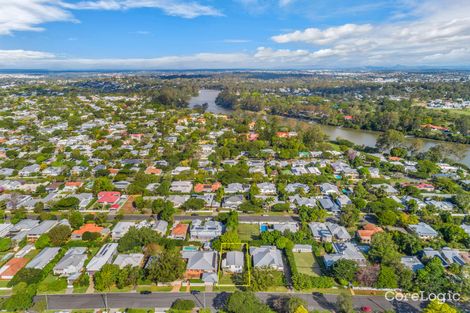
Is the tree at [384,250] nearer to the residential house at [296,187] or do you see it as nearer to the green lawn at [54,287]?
the residential house at [296,187]

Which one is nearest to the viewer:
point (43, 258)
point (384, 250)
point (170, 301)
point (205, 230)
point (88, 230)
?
point (170, 301)

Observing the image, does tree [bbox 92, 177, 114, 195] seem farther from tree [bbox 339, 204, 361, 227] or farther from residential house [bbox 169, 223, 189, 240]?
tree [bbox 339, 204, 361, 227]

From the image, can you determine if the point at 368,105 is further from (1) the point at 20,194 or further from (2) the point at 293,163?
(1) the point at 20,194

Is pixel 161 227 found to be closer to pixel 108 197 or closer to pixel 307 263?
pixel 108 197

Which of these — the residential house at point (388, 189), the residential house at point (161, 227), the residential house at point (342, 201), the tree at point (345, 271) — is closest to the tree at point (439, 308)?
the tree at point (345, 271)

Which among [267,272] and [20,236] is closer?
[267,272]

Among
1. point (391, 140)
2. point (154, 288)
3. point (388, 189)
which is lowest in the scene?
point (154, 288)

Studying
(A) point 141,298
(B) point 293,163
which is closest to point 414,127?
(B) point 293,163

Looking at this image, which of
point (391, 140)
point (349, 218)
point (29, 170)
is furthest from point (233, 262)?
point (391, 140)
